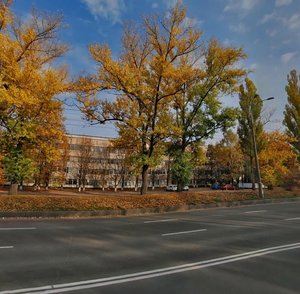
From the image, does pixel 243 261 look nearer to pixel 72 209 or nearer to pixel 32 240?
pixel 32 240

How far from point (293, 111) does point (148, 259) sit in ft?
125

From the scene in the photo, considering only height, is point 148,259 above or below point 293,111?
below

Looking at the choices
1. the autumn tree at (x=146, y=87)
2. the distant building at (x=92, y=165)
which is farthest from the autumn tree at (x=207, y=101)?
the distant building at (x=92, y=165)

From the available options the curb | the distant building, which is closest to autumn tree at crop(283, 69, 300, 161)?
the curb

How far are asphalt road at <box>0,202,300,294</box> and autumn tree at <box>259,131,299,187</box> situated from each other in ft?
74.2

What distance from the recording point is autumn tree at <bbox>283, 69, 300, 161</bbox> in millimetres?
39719

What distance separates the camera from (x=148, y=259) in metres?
7.64

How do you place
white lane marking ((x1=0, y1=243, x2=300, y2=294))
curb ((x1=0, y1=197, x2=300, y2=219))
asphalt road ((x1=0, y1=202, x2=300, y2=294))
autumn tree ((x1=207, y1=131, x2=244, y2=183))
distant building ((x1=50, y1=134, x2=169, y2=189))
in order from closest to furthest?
white lane marking ((x1=0, y1=243, x2=300, y2=294)) < asphalt road ((x1=0, y1=202, x2=300, y2=294)) < curb ((x1=0, y1=197, x2=300, y2=219)) < distant building ((x1=50, y1=134, x2=169, y2=189)) < autumn tree ((x1=207, y1=131, x2=244, y2=183))

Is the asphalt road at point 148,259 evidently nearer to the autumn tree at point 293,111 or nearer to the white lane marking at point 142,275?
the white lane marking at point 142,275

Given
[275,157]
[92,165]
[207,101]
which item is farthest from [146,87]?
[92,165]

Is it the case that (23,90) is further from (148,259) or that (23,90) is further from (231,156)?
(231,156)

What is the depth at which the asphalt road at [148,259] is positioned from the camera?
5.65 m

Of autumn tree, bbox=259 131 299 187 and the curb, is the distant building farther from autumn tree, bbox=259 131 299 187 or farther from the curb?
the curb

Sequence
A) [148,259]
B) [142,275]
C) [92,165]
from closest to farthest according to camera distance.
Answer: [142,275]
[148,259]
[92,165]
